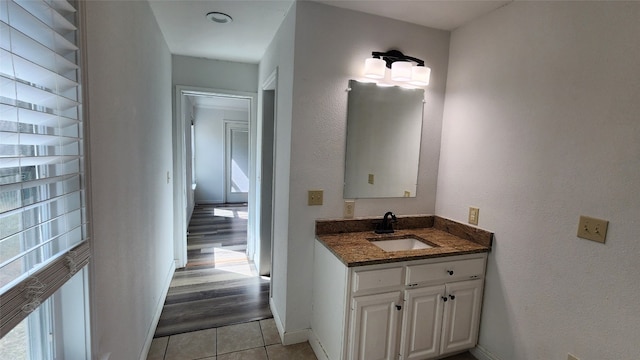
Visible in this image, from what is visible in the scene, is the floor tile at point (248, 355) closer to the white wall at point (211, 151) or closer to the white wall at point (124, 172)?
the white wall at point (124, 172)

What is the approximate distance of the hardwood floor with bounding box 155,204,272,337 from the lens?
2.42 meters

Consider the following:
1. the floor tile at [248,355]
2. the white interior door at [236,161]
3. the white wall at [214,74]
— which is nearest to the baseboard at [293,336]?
the floor tile at [248,355]

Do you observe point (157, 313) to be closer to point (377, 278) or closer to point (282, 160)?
point (282, 160)

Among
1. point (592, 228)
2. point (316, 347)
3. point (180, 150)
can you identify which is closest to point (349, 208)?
point (316, 347)

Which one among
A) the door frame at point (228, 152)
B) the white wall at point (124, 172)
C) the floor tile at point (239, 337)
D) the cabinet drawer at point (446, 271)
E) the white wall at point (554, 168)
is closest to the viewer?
the white wall at point (124, 172)

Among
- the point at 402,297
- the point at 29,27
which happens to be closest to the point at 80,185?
the point at 29,27

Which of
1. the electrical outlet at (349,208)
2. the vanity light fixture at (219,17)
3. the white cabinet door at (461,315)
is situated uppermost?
the vanity light fixture at (219,17)

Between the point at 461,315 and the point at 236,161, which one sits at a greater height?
the point at 236,161

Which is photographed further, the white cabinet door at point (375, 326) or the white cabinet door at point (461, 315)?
the white cabinet door at point (461, 315)

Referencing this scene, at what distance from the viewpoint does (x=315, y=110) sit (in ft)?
6.58

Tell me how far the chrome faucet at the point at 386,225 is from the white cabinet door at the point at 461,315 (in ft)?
1.75

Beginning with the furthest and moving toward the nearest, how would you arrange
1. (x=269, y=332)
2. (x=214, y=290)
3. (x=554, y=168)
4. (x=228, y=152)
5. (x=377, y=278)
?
1. (x=228, y=152)
2. (x=214, y=290)
3. (x=269, y=332)
4. (x=377, y=278)
5. (x=554, y=168)

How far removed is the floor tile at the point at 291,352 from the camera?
2.03 m

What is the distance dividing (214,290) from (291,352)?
3.87 ft
